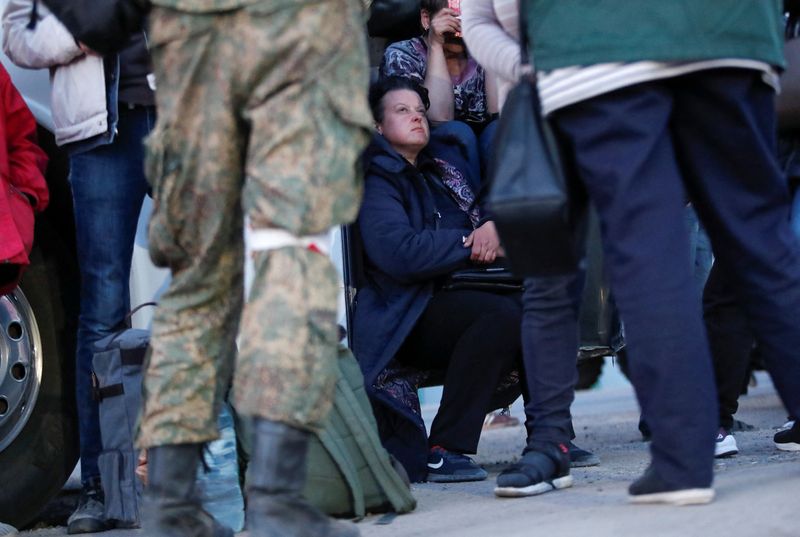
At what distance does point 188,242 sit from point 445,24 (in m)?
2.61

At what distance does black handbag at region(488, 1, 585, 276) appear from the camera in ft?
8.49

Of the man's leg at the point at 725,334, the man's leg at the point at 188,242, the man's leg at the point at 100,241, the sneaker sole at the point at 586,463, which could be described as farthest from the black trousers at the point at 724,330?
the man's leg at the point at 188,242

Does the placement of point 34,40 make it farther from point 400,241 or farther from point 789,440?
point 789,440

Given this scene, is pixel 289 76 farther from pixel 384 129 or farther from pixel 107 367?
pixel 384 129

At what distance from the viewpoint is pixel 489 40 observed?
11.4ft

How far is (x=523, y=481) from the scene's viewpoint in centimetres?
339

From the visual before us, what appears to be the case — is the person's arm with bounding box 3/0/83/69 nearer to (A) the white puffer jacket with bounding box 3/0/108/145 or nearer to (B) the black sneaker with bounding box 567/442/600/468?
(A) the white puffer jacket with bounding box 3/0/108/145

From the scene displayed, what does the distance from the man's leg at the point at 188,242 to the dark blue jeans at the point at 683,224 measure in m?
0.78

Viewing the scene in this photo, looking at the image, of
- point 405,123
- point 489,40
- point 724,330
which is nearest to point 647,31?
point 489,40

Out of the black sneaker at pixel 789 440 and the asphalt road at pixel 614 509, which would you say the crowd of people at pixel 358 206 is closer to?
the asphalt road at pixel 614 509

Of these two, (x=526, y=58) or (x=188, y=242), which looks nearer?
(x=188, y=242)

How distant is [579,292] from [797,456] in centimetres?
99

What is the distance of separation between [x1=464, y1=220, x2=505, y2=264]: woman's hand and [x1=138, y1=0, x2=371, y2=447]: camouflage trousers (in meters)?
1.93

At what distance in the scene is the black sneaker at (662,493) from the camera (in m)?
2.69
